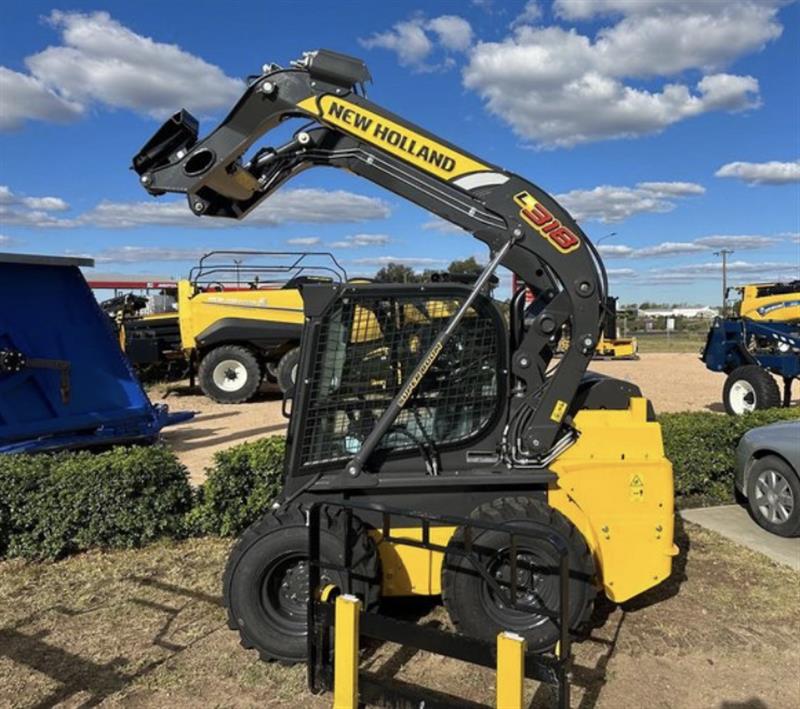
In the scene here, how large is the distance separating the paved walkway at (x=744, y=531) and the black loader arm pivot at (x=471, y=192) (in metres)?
2.39

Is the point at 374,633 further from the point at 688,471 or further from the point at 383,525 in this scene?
the point at 688,471

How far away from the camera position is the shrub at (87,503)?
5195 mm

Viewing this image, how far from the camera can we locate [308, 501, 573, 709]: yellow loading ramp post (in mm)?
2715

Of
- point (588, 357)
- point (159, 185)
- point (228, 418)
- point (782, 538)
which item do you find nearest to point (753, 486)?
point (782, 538)

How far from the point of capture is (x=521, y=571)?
383 cm

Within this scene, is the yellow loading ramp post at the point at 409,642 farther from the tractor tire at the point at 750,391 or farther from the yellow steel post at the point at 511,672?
the tractor tire at the point at 750,391

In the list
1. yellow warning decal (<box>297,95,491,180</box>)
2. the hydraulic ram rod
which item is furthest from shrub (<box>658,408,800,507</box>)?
yellow warning decal (<box>297,95,491,180</box>)

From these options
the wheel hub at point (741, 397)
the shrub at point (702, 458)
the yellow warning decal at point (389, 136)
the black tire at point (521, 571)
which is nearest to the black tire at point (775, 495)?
the shrub at point (702, 458)

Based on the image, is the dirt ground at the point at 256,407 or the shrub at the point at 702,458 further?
the dirt ground at the point at 256,407

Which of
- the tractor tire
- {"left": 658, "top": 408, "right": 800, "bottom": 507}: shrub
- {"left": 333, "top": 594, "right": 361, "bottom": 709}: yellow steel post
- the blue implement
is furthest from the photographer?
the tractor tire

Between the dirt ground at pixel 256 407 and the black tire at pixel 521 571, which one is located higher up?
the black tire at pixel 521 571

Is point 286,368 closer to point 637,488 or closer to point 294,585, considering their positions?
point 294,585

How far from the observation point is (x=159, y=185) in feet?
14.3

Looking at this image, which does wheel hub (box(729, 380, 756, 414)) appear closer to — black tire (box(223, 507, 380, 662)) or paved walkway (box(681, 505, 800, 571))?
paved walkway (box(681, 505, 800, 571))
